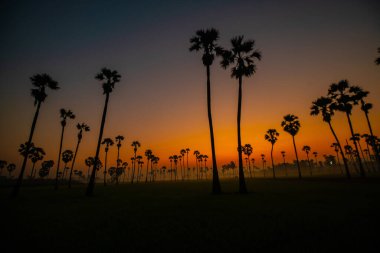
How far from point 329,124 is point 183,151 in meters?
98.1

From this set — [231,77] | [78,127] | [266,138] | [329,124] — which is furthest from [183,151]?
[231,77]

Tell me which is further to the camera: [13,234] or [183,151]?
[183,151]

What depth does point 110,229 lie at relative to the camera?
326 inches

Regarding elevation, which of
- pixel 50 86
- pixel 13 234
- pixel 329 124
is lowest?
pixel 13 234

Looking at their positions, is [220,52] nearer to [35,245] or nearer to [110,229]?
[110,229]

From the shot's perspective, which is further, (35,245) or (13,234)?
(13,234)

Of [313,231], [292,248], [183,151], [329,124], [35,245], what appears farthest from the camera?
[183,151]

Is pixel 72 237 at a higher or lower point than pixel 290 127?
lower

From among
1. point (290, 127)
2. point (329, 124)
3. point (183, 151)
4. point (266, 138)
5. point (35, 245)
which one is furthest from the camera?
point (183, 151)

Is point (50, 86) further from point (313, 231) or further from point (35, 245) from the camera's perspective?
point (313, 231)

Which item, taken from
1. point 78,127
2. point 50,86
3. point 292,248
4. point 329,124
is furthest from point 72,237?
point 78,127

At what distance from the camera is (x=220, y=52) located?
86.8ft

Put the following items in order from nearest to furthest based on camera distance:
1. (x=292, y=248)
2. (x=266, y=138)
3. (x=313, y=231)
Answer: (x=292, y=248) → (x=313, y=231) → (x=266, y=138)

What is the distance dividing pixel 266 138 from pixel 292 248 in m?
68.5
